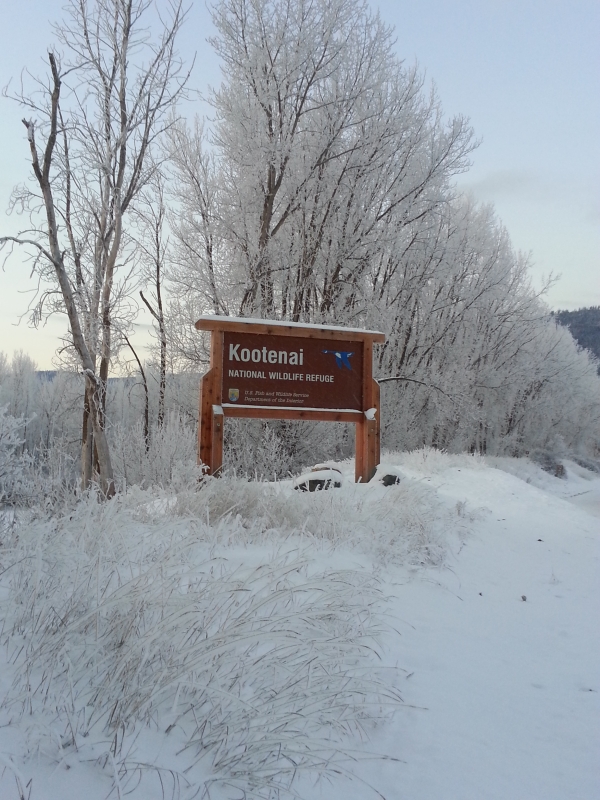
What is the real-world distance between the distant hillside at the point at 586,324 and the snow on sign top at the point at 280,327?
89599 millimetres

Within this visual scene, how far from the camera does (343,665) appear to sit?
2.58 m

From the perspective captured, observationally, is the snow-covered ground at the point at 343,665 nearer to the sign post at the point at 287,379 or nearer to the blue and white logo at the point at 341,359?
the sign post at the point at 287,379

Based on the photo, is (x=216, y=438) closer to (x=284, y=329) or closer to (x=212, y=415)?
(x=212, y=415)

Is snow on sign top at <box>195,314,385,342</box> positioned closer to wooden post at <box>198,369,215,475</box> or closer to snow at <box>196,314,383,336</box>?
snow at <box>196,314,383,336</box>

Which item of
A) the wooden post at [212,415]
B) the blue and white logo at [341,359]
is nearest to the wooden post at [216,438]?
the wooden post at [212,415]

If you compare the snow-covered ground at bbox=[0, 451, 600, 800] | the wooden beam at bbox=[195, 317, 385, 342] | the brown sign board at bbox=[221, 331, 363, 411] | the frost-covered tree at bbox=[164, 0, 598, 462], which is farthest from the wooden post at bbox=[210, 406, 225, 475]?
the frost-covered tree at bbox=[164, 0, 598, 462]

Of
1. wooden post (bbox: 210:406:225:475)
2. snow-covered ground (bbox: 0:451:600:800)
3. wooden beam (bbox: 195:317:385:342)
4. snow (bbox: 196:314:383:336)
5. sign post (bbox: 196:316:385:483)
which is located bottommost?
snow-covered ground (bbox: 0:451:600:800)

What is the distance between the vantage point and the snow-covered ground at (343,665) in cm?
169

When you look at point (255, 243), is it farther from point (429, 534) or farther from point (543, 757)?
point (543, 757)

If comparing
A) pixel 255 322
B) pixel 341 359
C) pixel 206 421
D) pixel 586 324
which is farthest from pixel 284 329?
pixel 586 324

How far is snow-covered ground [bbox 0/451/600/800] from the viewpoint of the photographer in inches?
66.5

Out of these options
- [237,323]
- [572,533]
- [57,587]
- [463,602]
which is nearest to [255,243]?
[237,323]

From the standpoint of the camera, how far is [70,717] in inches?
67.1

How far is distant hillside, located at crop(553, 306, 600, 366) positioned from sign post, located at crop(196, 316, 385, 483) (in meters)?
89.6
